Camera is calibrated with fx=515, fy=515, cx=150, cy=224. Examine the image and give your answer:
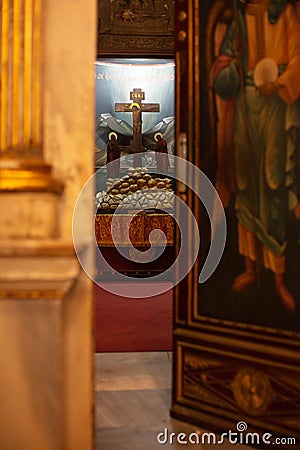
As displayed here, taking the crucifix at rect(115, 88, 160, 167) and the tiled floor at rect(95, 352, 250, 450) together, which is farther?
the crucifix at rect(115, 88, 160, 167)

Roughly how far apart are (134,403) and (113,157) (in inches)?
296

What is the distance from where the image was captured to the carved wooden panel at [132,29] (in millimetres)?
8305

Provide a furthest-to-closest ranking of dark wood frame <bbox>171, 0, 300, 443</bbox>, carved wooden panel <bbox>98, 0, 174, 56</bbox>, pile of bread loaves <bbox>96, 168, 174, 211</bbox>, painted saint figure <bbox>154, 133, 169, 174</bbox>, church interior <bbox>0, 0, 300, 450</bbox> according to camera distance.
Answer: painted saint figure <bbox>154, 133, 169, 174</bbox>, pile of bread loaves <bbox>96, 168, 174, 211</bbox>, carved wooden panel <bbox>98, 0, 174, 56</bbox>, dark wood frame <bbox>171, 0, 300, 443</bbox>, church interior <bbox>0, 0, 300, 450</bbox>

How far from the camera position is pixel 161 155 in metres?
10.4

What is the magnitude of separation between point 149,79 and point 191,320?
28.4 ft

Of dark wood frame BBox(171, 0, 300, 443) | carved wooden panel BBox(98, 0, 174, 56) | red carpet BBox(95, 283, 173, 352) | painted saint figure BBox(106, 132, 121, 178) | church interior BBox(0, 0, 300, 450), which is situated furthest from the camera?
painted saint figure BBox(106, 132, 121, 178)

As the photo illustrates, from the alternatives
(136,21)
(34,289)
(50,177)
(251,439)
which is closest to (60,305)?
(34,289)

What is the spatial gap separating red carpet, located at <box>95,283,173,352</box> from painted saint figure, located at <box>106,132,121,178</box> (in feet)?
11.5

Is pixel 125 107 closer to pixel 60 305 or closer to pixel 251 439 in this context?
pixel 251 439

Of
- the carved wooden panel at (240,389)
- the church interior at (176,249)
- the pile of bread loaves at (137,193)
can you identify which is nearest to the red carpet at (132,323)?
the church interior at (176,249)

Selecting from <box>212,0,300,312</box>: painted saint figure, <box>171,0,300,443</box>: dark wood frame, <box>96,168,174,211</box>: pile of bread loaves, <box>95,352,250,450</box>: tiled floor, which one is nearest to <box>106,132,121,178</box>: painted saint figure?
<box>96,168,174,211</box>: pile of bread loaves

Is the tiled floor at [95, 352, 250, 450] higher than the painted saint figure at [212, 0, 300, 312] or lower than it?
lower

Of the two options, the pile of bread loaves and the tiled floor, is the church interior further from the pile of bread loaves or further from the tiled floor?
the pile of bread loaves

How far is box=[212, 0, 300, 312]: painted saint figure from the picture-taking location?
264cm
